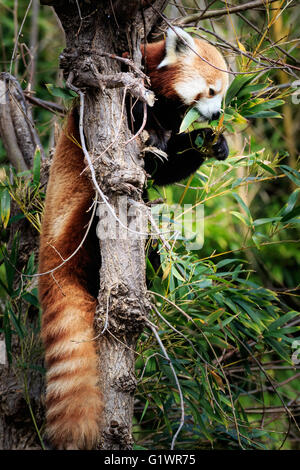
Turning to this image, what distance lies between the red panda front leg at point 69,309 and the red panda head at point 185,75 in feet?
2.10

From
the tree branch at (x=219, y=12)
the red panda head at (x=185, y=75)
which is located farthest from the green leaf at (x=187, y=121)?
the tree branch at (x=219, y=12)

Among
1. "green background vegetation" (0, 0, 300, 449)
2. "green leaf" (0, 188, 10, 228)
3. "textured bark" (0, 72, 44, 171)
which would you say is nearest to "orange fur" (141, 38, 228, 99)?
"green background vegetation" (0, 0, 300, 449)

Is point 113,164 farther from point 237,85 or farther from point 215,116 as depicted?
point 215,116

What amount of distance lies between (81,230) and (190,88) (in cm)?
101

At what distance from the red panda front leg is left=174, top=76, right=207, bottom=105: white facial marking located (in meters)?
0.70

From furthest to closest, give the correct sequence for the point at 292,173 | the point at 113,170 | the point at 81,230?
the point at 292,173 → the point at 81,230 → the point at 113,170

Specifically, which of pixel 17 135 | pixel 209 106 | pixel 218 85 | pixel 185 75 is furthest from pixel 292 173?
pixel 17 135

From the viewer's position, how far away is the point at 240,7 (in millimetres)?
2242

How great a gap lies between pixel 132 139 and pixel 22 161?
4.60ft

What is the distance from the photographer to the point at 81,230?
214 centimetres

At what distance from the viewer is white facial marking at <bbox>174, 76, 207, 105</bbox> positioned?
253 cm

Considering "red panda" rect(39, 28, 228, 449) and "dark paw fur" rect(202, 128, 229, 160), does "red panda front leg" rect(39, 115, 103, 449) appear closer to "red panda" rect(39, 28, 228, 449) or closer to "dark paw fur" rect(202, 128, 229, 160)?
"red panda" rect(39, 28, 228, 449)

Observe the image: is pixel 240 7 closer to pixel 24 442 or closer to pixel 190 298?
pixel 190 298
